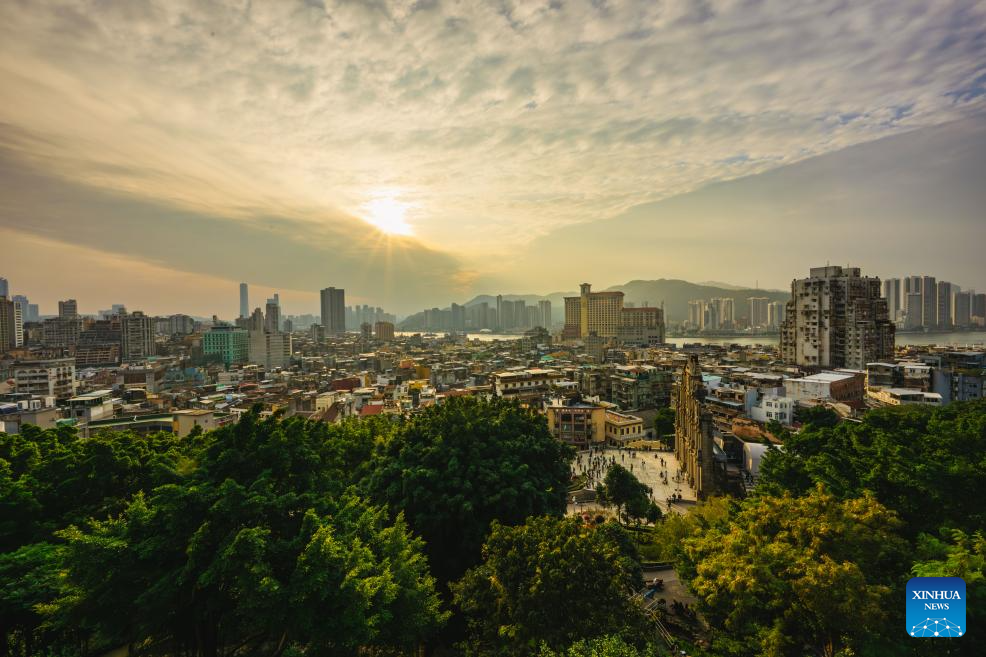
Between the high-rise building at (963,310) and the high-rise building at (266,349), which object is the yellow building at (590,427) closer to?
the high-rise building at (266,349)

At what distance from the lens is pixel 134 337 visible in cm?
7969

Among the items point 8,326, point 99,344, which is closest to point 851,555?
point 99,344

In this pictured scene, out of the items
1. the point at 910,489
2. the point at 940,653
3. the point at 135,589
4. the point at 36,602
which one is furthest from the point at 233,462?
the point at 910,489

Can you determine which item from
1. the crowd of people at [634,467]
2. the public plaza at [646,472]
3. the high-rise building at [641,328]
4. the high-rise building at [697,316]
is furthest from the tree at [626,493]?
the high-rise building at [697,316]

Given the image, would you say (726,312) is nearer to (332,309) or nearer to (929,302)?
(929,302)

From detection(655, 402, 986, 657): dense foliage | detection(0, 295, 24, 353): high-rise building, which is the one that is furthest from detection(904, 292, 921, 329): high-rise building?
detection(0, 295, 24, 353): high-rise building

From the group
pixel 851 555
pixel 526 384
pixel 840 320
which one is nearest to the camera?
pixel 851 555

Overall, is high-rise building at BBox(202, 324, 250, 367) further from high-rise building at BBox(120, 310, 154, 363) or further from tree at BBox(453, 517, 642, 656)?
tree at BBox(453, 517, 642, 656)

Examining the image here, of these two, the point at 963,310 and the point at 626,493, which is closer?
the point at 626,493

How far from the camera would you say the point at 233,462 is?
28.9 feet

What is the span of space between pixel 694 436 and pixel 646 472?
463 centimetres

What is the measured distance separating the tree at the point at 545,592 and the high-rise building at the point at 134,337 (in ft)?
296

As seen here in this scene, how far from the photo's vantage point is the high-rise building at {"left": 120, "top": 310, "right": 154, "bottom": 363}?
79.1 meters

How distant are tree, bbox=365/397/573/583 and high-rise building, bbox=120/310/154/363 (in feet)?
279
